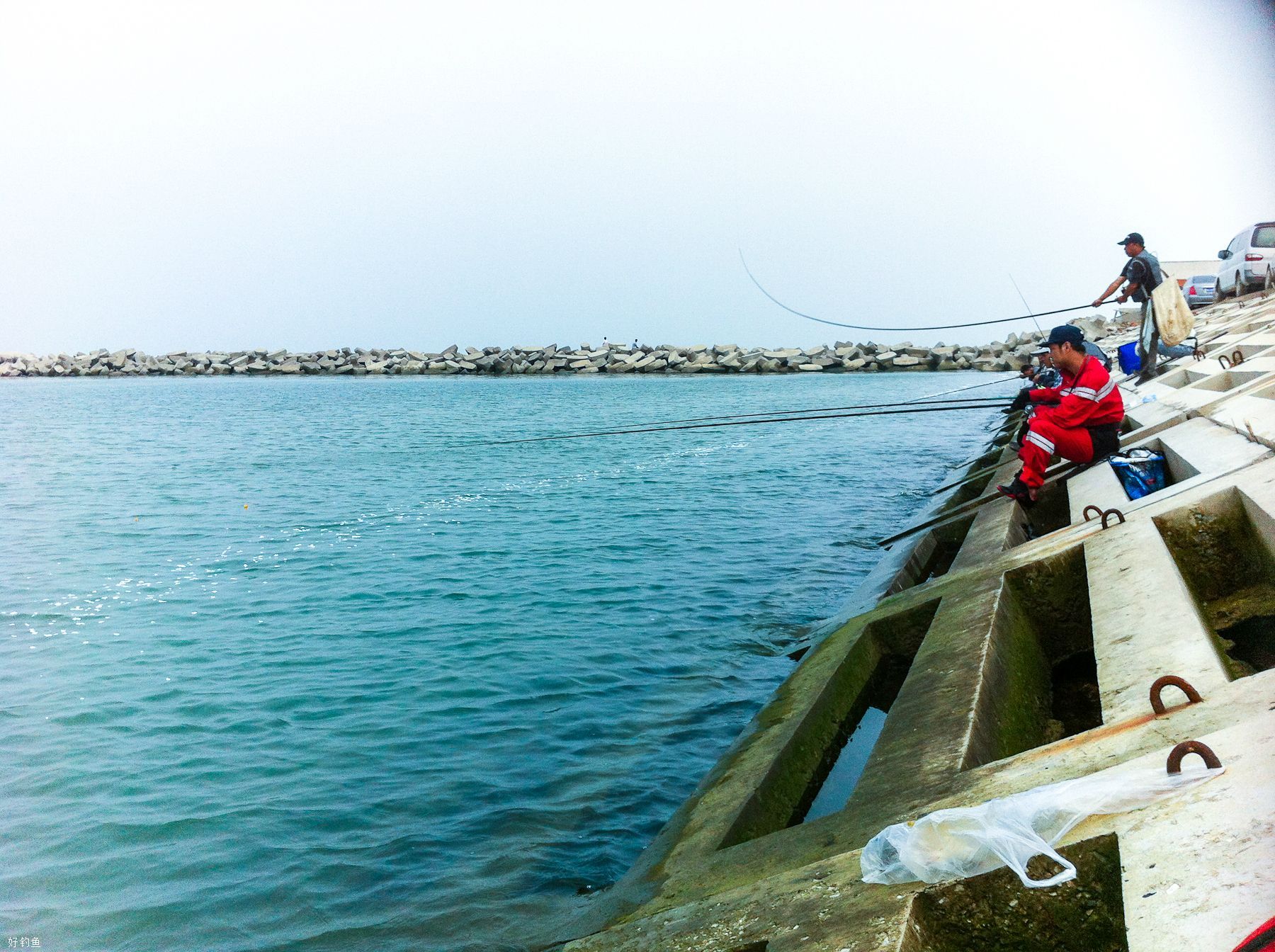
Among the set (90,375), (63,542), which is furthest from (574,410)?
(90,375)

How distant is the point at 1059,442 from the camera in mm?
7078

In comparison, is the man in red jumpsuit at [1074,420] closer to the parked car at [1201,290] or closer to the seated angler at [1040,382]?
the seated angler at [1040,382]

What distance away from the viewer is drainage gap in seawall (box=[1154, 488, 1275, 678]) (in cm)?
386

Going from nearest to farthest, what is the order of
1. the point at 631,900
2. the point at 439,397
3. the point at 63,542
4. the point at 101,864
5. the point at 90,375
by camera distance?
1. the point at 631,900
2. the point at 101,864
3. the point at 63,542
4. the point at 439,397
5. the point at 90,375

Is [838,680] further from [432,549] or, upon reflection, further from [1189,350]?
[1189,350]

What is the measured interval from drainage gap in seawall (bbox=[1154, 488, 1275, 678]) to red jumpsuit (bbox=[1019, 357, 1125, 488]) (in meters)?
2.50

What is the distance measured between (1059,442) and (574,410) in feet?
97.2

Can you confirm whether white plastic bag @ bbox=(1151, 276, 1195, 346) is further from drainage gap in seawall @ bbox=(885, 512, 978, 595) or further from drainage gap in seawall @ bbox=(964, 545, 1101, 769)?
drainage gap in seawall @ bbox=(964, 545, 1101, 769)

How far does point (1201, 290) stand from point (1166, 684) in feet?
88.0

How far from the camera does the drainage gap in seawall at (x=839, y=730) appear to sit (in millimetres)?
4211

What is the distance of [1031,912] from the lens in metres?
2.29

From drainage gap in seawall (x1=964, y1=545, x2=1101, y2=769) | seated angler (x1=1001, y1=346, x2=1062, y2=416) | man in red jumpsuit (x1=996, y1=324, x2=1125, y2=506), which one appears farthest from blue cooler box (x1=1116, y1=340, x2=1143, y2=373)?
drainage gap in seawall (x1=964, y1=545, x2=1101, y2=769)

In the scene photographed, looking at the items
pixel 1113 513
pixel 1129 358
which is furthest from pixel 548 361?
pixel 1113 513

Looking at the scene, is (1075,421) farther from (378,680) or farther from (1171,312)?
(378,680)
